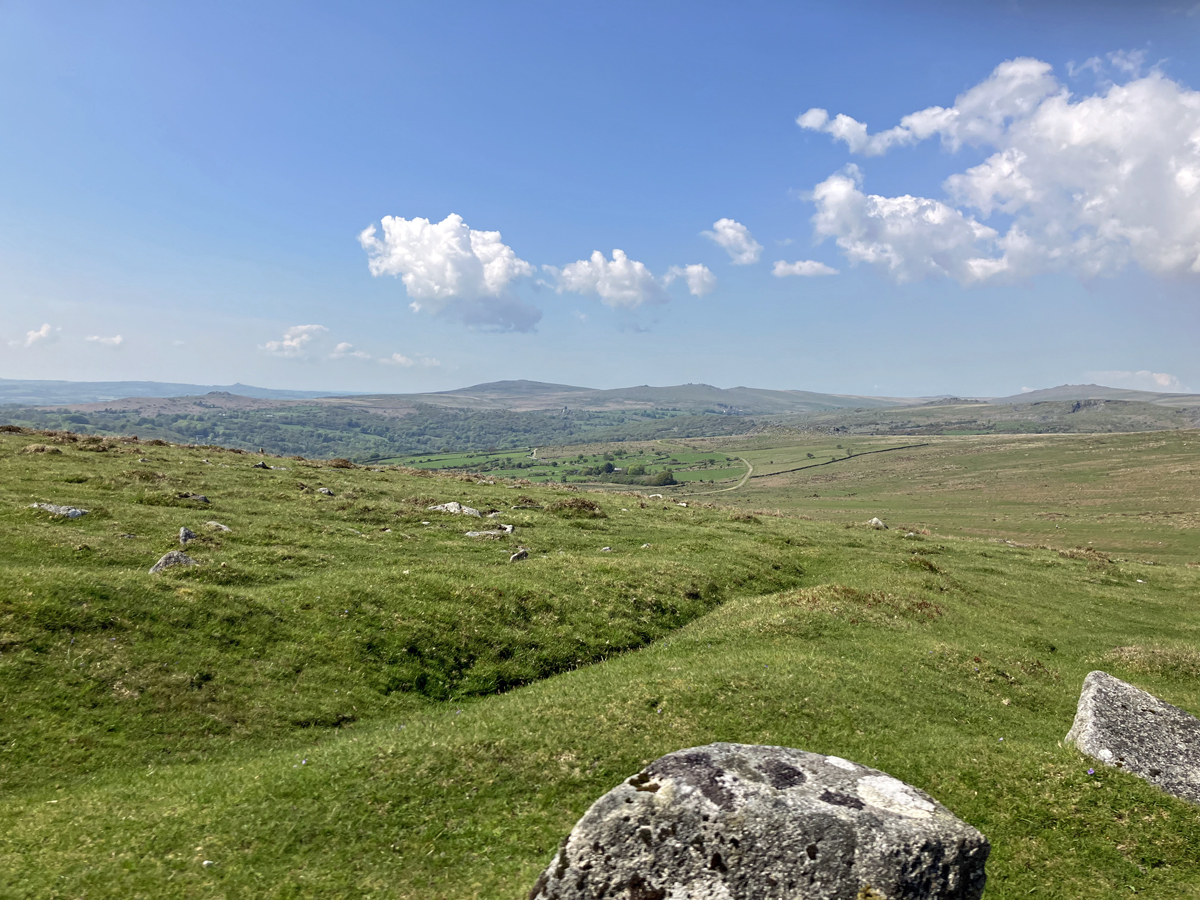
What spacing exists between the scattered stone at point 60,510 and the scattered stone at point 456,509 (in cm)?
2076

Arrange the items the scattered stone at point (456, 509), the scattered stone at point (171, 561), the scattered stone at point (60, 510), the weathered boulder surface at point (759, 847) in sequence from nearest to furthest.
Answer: the weathered boulder surface at point (759, 847) → the scattered stone at point (171, 561) → the scattered stone at point (60, 510) → the scattered stone at point (456, 509)

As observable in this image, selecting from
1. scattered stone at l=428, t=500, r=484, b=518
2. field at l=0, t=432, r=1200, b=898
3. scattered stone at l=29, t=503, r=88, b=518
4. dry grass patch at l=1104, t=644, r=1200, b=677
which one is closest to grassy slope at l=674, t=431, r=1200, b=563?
dry grass patch at l=1104, t=644, r=1200, b=677

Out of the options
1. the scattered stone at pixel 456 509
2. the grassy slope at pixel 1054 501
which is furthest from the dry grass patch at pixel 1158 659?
the grassy slope at pixel 1054 501

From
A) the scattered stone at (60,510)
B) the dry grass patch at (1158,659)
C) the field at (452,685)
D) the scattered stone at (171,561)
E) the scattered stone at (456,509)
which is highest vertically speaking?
the scattered stone at (60,510)

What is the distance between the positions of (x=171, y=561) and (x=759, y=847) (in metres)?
27.9

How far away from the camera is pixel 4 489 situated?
3447 centimetres

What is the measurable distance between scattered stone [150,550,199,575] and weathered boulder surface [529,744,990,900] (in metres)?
24.2

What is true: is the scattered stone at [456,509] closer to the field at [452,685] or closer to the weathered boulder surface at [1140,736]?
the field at [452,685]

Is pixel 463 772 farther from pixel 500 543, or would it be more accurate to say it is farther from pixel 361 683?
pixel 500 543

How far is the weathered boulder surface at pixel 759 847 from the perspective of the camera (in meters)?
10.5

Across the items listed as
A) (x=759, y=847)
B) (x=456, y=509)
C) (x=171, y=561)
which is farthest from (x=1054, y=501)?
(x=171, y=561)

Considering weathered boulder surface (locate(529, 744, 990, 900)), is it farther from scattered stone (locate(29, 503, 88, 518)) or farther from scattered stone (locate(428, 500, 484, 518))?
scattered stone (locate(428, 500, 484, 518))

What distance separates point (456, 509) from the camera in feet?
154

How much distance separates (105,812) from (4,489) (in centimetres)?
3068
